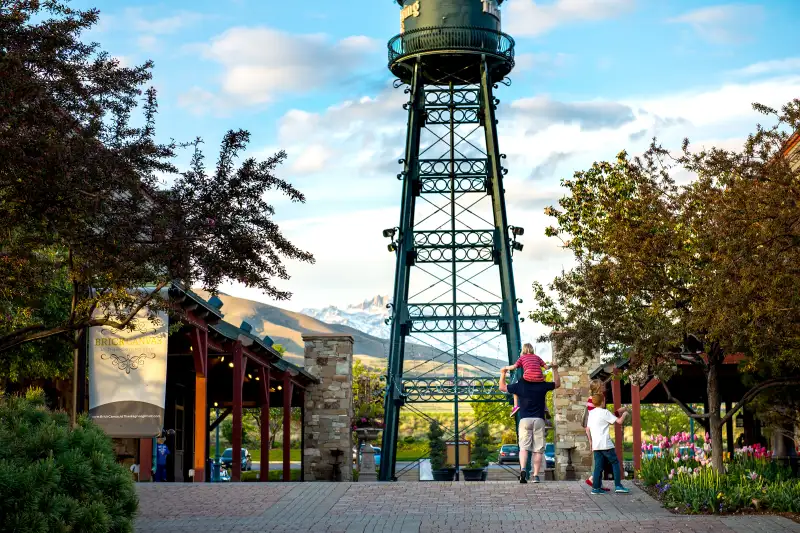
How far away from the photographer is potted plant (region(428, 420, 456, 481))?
35.7m

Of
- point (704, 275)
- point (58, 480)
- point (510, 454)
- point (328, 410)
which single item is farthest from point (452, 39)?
point (58, 480)

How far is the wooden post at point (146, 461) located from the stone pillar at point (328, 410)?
13.0 m

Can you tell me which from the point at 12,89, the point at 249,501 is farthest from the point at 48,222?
the point at 249,501

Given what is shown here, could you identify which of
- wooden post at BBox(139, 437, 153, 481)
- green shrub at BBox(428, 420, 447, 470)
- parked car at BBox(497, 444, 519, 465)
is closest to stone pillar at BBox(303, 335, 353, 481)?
green shrub at BBox(428, 420, 447, 470)

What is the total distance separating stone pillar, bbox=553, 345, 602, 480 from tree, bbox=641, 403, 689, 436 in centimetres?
3501

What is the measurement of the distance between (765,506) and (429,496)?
437 cm

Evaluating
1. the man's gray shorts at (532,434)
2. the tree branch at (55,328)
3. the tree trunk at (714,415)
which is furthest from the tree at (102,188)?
the tree trunk at (714,415)

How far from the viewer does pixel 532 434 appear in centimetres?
1700

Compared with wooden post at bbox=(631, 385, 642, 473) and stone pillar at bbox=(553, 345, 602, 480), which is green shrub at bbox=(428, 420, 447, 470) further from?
wooden post at bbox=(631, 385, 642, 473)

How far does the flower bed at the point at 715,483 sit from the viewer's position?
1430cm

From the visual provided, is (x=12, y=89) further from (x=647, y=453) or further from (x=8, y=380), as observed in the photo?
(x=8, y=380)

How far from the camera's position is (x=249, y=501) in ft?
51.0

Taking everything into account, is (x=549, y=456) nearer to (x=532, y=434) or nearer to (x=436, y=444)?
(x=436, y=444)

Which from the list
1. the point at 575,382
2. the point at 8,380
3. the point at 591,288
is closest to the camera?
the point at 591,288
